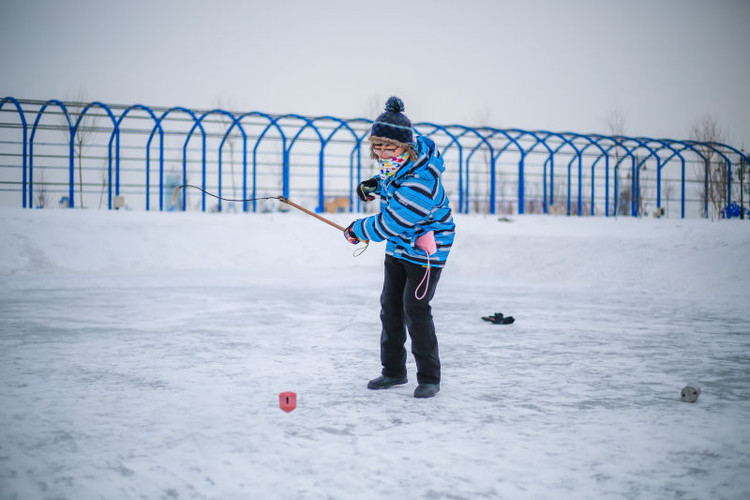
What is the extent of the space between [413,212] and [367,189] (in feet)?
1.44

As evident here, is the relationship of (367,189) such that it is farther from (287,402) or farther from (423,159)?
(287,402)

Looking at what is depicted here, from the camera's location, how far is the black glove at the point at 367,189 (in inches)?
144

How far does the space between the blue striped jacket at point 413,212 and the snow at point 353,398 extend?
3.09 ft

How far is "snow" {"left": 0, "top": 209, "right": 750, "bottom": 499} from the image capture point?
2291mm

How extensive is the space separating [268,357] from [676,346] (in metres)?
3.63

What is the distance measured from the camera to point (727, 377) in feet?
13.1

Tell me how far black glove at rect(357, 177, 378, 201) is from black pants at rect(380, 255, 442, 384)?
0.42 metres

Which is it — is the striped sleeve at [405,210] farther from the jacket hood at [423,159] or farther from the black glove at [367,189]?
the black glove at [367,189]

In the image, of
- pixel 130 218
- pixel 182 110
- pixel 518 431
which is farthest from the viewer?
pixel 182 110

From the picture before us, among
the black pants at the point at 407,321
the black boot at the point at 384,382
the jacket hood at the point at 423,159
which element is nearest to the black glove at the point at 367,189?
the jacket hood at the point at 423,159

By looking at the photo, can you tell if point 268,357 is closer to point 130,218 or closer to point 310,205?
point 130,218

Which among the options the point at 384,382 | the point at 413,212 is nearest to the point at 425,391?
the point at 384,382

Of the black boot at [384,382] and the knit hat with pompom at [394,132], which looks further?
the black boot at [384,382]

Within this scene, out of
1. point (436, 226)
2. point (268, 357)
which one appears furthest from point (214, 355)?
point (436, 226)
